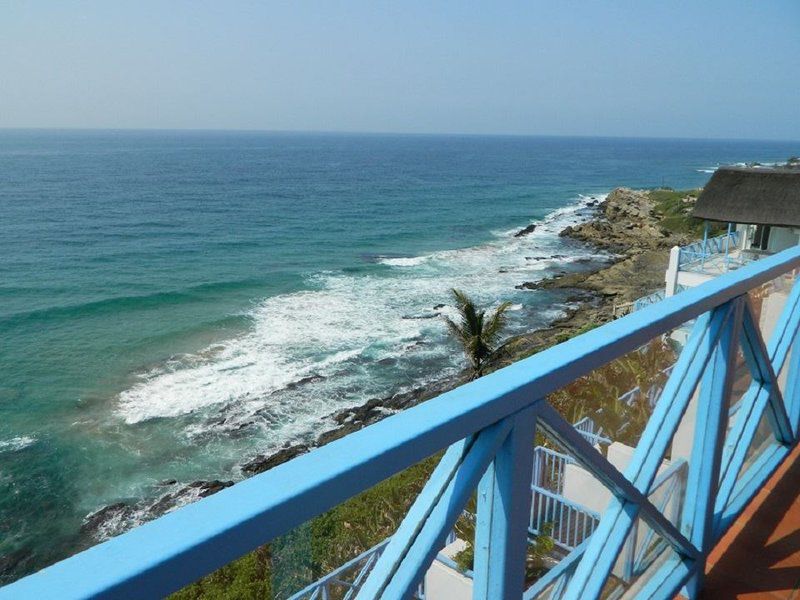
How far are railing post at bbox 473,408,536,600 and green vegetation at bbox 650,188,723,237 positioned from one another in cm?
4301

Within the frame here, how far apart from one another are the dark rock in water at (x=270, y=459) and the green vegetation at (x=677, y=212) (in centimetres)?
3183

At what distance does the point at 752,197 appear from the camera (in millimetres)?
18094

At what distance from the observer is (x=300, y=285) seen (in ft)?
109

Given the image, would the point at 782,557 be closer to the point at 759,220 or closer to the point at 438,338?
the point at 759,220


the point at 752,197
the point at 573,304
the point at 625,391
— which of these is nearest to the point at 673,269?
the point at 752,197

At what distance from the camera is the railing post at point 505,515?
1032mm

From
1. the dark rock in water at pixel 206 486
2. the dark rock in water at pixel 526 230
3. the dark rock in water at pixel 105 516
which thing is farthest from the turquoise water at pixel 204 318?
the dark rock in water at pixel 526 230

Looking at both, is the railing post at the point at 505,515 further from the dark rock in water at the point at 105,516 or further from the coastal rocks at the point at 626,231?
the coastal rocks at the point at 626,231

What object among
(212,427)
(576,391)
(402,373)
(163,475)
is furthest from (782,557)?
(402,373)

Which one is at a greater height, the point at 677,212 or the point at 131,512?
the point at 677,212

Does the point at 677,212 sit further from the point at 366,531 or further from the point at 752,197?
the point at 366,531

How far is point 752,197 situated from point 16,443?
70.7ft

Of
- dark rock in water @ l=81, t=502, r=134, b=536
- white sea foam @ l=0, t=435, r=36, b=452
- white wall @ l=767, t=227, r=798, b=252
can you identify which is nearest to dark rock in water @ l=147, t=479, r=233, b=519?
dark rock in water @ l=81, t=502, r=134, b=536

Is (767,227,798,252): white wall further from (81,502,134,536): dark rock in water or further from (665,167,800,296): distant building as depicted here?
(81,502,134,536): dark rock in water
